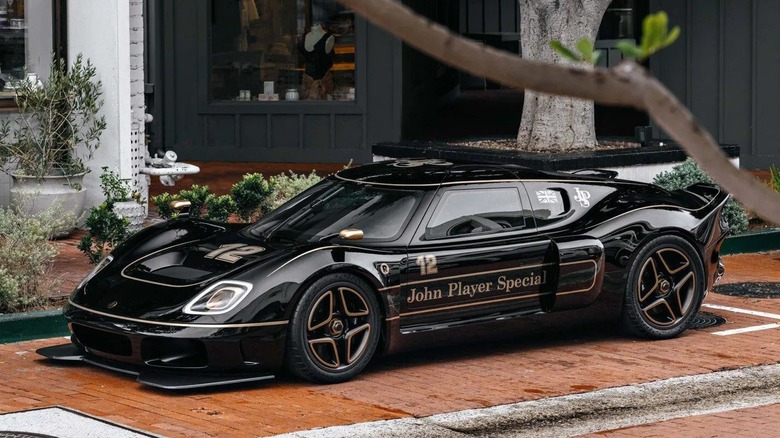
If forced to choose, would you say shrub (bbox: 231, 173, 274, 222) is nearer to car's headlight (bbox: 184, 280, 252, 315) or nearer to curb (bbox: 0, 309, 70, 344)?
curb (bbox: 0, 309, 70, 344)

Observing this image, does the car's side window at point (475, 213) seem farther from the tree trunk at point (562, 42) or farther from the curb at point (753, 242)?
the tree trunk at point (562, 42)

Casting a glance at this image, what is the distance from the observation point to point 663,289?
9461 mm

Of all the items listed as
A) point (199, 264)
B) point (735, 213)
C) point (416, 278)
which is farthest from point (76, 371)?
point (735, 213)

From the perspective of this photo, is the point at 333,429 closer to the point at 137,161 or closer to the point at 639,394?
the point at 639,394

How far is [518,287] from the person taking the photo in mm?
8828

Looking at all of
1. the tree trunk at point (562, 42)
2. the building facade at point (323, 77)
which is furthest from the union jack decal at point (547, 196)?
the building facade at point (323, 77)

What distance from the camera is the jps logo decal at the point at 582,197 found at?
9.38 meters

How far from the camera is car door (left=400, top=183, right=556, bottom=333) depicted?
8.48 meters

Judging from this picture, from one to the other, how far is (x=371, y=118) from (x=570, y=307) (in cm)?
1271

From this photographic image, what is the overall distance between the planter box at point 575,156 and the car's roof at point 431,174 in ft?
14.5

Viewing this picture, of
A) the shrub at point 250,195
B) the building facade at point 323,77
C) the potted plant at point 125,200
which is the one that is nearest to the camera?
the shrub at point 250,195

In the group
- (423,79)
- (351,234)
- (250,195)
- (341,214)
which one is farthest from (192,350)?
(423,79)

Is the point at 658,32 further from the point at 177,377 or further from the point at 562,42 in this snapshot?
the point at 562,42

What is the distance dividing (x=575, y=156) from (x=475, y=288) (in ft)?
19.3
